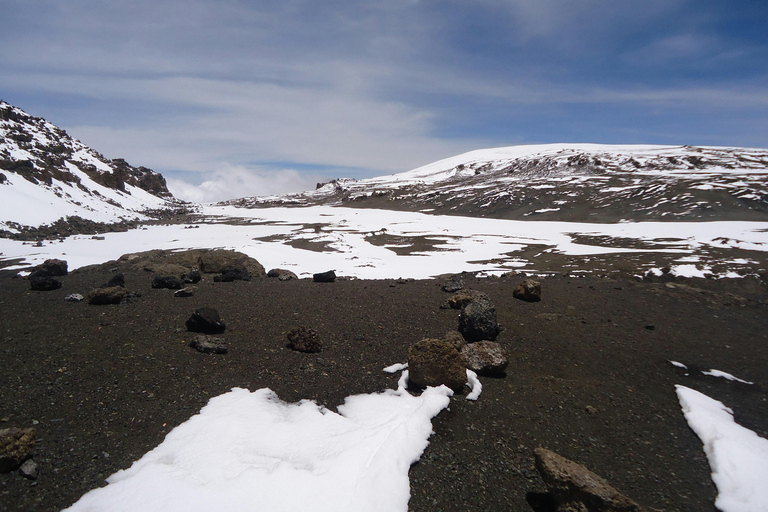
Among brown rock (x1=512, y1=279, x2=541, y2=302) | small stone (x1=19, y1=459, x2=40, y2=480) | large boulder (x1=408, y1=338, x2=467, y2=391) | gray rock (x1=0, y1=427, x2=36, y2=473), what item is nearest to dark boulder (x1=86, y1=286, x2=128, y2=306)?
gray rock (x1=0, y1=427, x2=36, y2=473)

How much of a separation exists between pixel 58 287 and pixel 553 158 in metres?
111

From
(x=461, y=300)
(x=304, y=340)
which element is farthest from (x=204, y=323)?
(x=461, y=300)

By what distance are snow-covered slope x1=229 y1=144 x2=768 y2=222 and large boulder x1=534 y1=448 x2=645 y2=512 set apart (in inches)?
2025

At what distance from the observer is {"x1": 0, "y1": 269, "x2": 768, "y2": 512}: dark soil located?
4590 mm

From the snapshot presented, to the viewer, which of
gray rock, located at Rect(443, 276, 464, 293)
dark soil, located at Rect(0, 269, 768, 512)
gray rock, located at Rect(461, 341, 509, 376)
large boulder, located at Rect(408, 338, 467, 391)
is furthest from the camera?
gray rock, located at Rect(443, 276, 464, 293)

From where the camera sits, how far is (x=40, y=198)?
44469mm

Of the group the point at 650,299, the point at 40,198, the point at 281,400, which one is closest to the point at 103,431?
the point at 281,400

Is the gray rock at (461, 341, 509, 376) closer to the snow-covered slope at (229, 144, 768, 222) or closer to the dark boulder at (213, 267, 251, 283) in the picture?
the dark boulder at (213, 267, 251, 283)

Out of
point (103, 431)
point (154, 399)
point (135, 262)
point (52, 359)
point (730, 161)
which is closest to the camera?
point (103, 431)

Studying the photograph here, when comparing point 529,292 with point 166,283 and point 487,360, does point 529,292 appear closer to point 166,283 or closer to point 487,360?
point 487,360

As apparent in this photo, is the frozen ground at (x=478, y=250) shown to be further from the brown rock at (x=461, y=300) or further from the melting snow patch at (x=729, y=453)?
the melting snow patch at (x=729, y=453)

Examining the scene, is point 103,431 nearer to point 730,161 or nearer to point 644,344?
point 644,344

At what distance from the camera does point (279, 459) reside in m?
4.65

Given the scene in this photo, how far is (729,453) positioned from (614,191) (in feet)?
222
